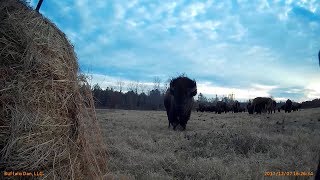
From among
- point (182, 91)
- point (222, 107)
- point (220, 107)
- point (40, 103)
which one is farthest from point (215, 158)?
point (222, 107)

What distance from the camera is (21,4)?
503 centimetres

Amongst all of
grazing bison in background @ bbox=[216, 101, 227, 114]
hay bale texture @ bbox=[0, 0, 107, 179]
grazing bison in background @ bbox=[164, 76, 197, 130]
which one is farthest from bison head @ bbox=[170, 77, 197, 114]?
grazing bison in background @ bbox=[216, 101, 227, 114]

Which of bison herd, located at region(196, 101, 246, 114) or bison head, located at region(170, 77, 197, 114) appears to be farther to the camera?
bison herd, located at region(196, 101, 246, 114)

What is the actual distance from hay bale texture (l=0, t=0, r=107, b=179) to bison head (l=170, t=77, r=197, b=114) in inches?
377

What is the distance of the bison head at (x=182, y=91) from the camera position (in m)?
14.6

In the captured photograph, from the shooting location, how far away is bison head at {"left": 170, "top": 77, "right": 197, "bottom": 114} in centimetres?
1462

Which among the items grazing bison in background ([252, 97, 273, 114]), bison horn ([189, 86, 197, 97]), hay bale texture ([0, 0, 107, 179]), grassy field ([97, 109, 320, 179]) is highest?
grazing bison in background ([252, 97, 273, 114])

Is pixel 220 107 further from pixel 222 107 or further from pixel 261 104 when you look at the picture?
pixel 261 104

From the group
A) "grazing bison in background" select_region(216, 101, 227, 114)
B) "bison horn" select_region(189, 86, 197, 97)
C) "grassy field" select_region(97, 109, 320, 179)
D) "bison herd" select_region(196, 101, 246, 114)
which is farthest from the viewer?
"bison herd" select_region(196, 101, 246, 114)

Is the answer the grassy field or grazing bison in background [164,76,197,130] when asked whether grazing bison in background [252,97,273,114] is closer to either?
grazing bison in background [164,76,197,130]

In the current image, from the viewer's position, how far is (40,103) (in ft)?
14.3

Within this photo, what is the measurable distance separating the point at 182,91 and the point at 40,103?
A: 34.5 feet

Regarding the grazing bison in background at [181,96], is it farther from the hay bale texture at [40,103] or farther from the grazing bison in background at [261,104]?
the grazing bison in background at [261,104]

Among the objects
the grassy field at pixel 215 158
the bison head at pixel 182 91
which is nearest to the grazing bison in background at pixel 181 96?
the bison head at pixel 182 91
